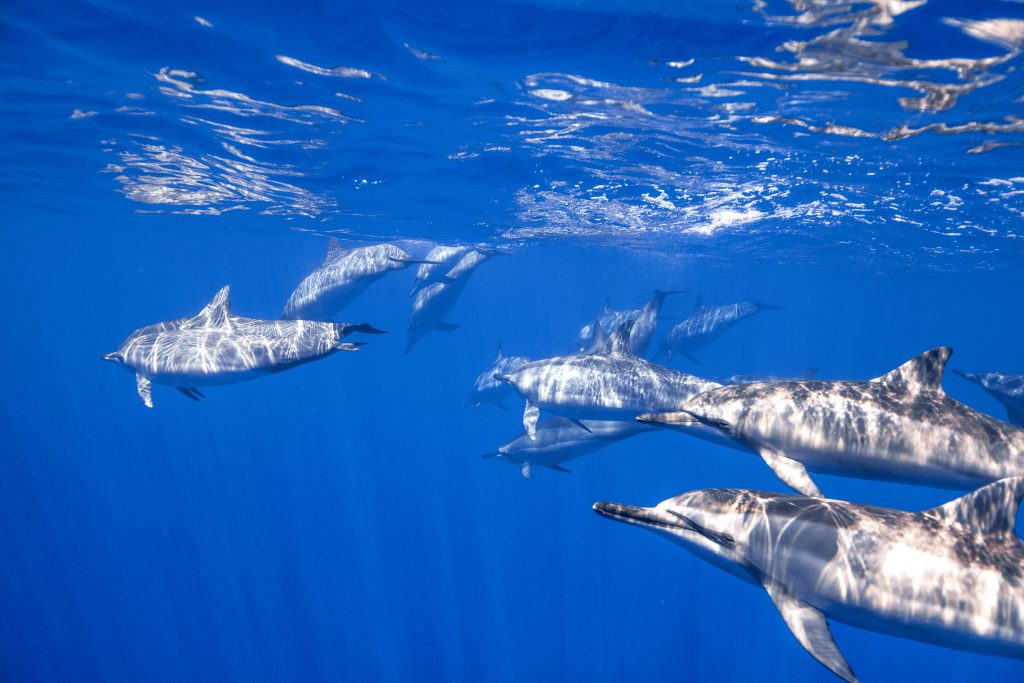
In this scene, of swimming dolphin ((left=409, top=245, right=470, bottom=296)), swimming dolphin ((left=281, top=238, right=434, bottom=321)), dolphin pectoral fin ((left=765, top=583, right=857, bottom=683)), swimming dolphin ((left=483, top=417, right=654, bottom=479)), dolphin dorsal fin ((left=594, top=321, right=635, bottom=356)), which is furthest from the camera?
swimming dolphin ((left=409, top=245, right=470, bottom=296))

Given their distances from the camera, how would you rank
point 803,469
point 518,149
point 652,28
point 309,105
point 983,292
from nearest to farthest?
point 803,469
point 652,28
point 309,105
point 518,149
point 983,292

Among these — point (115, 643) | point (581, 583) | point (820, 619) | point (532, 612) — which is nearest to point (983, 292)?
point (581, 583)

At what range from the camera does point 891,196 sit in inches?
755

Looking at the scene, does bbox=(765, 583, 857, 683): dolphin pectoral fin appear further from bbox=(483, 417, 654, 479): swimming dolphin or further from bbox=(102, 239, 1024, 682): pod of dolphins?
bbox=(483, 417, 654, 479): swimming dolphin

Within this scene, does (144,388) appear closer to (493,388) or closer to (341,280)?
(341,280)

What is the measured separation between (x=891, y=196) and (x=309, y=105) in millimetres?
19012

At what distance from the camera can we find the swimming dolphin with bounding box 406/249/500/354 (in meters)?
18.4

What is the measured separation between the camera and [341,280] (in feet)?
52.4

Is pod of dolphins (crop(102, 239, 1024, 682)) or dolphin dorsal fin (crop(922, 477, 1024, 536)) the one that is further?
dolphin dorsal fin (crop(922, 477, 1024, 536))

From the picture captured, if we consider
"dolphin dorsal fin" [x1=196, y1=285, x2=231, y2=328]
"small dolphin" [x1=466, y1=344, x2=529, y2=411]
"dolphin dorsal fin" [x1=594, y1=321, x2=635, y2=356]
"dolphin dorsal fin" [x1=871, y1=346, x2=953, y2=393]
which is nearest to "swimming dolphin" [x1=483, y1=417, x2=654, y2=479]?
"dolphin dorsal fin" [x1=594, y1=321, x2=635, y2=356]

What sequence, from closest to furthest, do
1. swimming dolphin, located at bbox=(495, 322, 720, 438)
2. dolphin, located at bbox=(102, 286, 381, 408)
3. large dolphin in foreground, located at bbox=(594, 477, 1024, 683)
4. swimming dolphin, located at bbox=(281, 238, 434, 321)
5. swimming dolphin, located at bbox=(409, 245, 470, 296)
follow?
large dolphin in foreground, located at bbox=(594, 477, 1024, 683)
dolphin, located at bbox=(102, 286, 381, 408)
swimming dolphin, located at bbox=(495, 322, 720, 438)
swimming dolphin, located at bbox=(281, 238, 434, 321)
swimming dolphin, located at bbox=(409, 245, 470, 296)

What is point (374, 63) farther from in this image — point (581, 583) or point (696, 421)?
point (581, 583)

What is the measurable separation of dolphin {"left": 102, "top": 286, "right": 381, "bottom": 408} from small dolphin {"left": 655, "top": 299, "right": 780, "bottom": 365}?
47.7ft

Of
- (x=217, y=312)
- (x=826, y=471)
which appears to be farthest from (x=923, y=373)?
(x=217, y=312)
